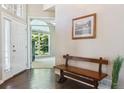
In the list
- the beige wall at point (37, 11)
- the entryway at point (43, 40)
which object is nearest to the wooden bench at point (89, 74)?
the beige wall at point (37, 11)

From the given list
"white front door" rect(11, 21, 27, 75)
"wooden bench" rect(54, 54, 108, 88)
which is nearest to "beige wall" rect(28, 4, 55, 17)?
"white front door" rect(11, 21, 27, 75)

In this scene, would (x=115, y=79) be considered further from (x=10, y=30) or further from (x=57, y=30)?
(x=10, y=30)

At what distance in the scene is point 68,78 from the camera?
4414 mm

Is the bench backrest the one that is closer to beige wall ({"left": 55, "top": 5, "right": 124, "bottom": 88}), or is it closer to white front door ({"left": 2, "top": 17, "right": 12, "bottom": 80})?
beige wall ({"left": 55, "top": 5, "right": 124, "bottom": 88})

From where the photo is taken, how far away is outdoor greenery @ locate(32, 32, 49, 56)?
10866 millimetres

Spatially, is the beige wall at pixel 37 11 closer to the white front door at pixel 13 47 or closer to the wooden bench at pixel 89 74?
the white front door at pixel 13 47

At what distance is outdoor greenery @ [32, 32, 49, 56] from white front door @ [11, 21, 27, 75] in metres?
4.94

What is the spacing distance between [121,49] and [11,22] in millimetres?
3236

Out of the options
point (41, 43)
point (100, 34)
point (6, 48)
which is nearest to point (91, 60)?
point (100, 34)

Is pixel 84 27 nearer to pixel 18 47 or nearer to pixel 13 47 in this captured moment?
pixel 13 47

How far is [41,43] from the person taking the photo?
11188 millimetres
